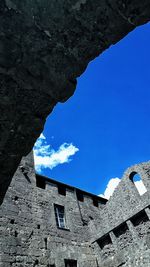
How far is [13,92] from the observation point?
2.00 metres

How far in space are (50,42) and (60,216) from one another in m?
11.0

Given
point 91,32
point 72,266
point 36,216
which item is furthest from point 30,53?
point 72,266

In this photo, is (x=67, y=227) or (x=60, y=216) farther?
(x=60, y=216)

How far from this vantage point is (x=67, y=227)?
1120 centimetres

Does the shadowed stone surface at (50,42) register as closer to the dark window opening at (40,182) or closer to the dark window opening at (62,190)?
the dark window opening at (40,182)

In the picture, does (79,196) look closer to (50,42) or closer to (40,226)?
(40,226)

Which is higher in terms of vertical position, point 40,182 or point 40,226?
point 40,182

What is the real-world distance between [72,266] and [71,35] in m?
10.3

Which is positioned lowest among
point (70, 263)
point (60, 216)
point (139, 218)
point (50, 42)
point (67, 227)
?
point (50, 42)

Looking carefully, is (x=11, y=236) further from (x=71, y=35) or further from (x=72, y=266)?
(x=71, y=35)

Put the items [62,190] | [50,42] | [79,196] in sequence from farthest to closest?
[79,196], [62,190], [50,42]

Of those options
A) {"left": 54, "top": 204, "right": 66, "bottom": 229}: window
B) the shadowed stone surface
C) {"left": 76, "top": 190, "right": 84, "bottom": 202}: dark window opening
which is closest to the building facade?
{"left": 54, "top": 204, "right": 66, "bottom": 229}: window

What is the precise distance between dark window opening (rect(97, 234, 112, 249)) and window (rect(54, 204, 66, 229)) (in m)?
1.96

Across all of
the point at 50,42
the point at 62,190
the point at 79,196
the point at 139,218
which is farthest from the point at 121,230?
the point at 50,42
